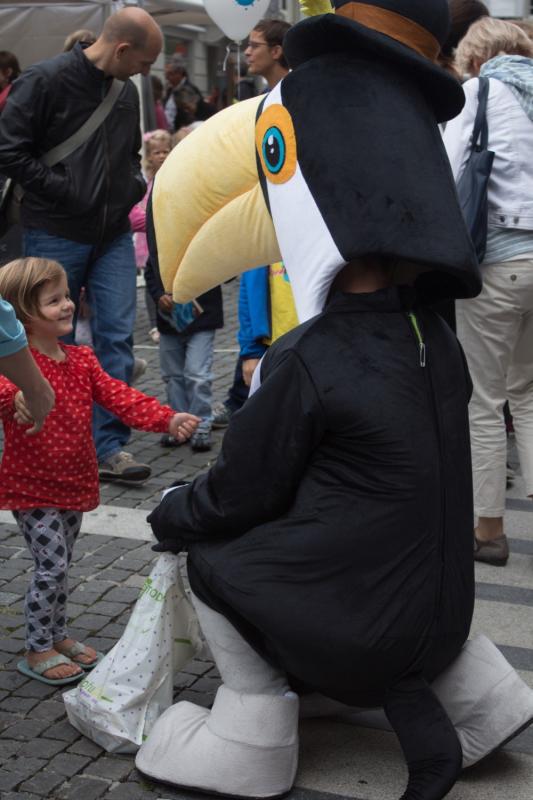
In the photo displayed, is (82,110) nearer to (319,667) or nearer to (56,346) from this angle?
(56,346)

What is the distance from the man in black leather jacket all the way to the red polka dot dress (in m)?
2.05

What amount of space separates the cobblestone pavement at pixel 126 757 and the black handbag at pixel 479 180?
134 centimetres

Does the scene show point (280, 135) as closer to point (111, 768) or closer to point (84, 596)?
point (111, 768)

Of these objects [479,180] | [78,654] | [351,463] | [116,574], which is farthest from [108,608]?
[479,180]

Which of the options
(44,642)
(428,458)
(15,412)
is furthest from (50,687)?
(428,458)

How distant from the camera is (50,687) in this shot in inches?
158

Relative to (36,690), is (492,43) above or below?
above

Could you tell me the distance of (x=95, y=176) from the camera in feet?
20.2

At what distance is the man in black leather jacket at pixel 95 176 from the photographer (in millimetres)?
5934

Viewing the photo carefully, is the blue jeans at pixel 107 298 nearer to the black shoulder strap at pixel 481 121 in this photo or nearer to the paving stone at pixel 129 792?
the black shoulder strap at pixel 481 121

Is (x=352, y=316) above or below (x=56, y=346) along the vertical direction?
above

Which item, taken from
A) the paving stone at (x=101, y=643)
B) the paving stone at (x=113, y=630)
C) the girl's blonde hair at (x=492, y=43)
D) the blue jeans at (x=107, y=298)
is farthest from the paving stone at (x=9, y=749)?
the girl's blonde hair at (x=492, y=43)

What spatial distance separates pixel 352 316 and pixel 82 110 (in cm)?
322

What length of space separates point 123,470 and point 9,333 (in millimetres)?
3089
